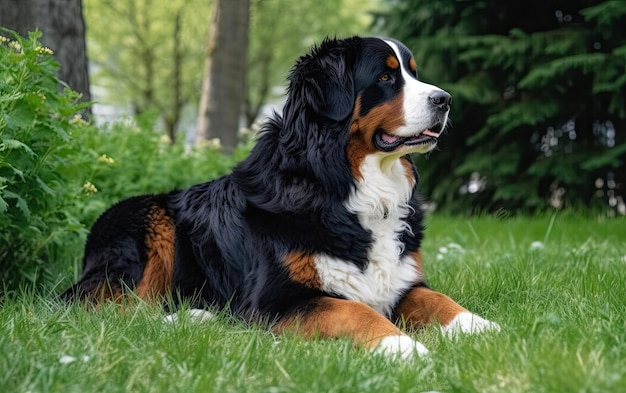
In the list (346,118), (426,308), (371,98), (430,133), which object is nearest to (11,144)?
(346,118)

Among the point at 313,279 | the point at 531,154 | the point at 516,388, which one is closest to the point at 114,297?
the point at 313,279

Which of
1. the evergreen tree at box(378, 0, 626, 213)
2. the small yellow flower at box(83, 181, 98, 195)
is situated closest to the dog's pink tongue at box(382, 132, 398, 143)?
the small yellow flower at box(83, 181, 98, 195)

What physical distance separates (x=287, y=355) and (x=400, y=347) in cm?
50

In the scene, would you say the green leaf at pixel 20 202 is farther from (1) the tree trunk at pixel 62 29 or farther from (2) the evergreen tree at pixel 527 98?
(2) the evergreen tree at pixel 527 98

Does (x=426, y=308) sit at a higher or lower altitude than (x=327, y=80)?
lower

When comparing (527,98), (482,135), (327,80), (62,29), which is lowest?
(482,135)

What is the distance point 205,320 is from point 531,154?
6.29 metres

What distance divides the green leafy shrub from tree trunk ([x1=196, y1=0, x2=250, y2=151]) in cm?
605

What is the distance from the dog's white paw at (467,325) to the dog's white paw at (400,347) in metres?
0.17

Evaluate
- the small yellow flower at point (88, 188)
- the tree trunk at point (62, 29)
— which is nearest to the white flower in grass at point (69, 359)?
the small yellow flower at point (88, 188)

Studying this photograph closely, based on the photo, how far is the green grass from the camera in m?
2.54

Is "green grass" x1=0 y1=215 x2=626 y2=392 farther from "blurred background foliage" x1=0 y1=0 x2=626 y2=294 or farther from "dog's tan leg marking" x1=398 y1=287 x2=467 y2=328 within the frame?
"blurred background foliage" x1=0 y1=0 x2=626 y2=294

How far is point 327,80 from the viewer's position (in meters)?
3.79

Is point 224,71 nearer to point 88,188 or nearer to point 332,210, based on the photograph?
point 88,188
